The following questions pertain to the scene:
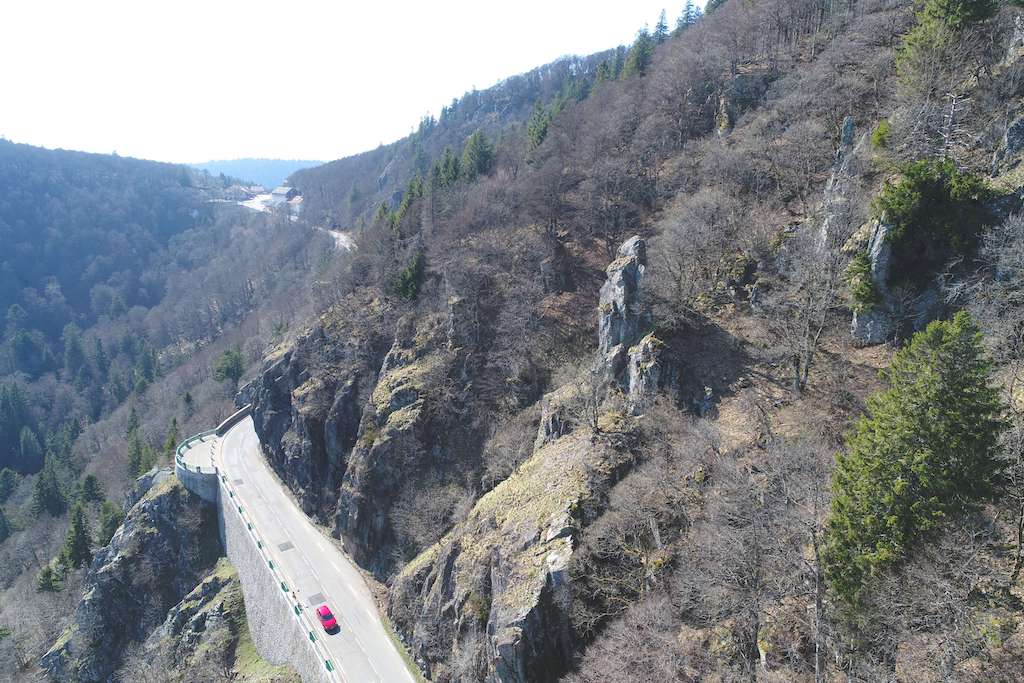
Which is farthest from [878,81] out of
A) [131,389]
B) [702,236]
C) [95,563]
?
[131,389]

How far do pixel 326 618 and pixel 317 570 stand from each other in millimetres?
7596

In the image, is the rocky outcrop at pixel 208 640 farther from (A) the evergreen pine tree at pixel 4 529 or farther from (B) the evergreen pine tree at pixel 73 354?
(B) the evergreen pine tree at pixel 73 354

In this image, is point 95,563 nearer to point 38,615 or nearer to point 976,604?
point 38,615

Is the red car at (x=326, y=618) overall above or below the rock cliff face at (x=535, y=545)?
below

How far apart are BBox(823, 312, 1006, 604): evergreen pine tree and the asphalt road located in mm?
30221

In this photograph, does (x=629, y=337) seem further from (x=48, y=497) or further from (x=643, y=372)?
(x=48, y=497)

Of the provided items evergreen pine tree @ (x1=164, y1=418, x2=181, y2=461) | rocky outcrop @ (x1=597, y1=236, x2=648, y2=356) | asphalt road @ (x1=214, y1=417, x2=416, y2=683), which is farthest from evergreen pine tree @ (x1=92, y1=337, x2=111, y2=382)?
rocky outcrop @ (x1=597, y1=236, x2=648, y2=356)

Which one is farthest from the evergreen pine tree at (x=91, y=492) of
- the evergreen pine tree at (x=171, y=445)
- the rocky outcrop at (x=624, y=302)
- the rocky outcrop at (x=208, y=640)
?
the rocky outcrop at (x=624, y=302)

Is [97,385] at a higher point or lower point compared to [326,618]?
higher

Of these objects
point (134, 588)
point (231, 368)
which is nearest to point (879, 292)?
point (134, 588)

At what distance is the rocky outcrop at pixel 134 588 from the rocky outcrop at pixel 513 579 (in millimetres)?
34658

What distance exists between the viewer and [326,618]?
4041cm

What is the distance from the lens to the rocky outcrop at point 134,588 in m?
58.0

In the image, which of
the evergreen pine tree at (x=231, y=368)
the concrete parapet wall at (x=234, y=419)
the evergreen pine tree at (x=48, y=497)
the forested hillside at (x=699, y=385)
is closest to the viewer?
the forested hillside at (x=699, y=385)
